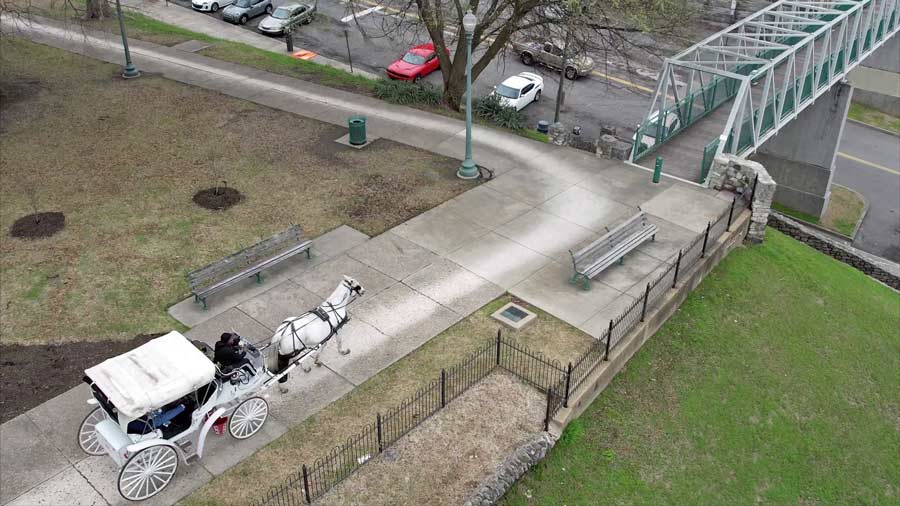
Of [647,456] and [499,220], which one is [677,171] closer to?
[499,220]

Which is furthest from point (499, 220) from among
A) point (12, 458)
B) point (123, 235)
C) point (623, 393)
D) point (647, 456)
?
point (12, 458)

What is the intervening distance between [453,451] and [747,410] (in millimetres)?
6575

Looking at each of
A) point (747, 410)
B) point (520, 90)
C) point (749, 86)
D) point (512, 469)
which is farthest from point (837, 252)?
point (512, 469)

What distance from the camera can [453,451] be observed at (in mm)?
11688

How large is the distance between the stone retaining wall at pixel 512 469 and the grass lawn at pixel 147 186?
739 centimetres

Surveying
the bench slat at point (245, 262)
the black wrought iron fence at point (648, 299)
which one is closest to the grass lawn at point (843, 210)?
the black wrought iron fence at point (648, 299)

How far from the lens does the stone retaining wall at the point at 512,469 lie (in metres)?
11.0

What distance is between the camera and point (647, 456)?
1287 centimetres

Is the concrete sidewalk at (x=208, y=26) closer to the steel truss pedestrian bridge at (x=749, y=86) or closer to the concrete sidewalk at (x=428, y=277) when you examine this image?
the concrete sidewalk at (x=428, y=277)

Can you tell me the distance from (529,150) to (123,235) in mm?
11798

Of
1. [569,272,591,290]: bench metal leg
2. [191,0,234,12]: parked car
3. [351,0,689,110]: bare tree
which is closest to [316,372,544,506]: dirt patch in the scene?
[569,272,591,290]: bench metal leg

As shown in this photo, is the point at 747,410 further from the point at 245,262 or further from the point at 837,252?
the point at 837,252

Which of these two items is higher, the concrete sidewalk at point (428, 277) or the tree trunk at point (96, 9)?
the tree trunk at point (96, 9)

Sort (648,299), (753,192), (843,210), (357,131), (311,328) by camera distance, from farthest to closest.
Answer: (843,210), (357,131), (753,192), (648,299), (311,328)
